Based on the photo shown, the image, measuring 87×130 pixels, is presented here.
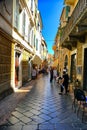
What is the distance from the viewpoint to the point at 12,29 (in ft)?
38.1

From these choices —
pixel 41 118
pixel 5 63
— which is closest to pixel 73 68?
pixel 5 63

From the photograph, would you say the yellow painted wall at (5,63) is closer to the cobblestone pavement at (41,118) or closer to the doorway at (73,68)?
the cobblestone pavement at (41,118)

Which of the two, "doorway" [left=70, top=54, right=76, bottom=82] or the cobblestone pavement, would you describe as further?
"doorway" [left=70, top=54, right=76, bottom=82]

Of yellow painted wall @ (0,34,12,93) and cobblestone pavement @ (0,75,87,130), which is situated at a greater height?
yellow painted wall @ (0,34,12,93)

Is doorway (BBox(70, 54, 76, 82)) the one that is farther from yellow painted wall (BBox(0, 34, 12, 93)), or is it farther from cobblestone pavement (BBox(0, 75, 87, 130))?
cobblestone pavement (BBox(0, 75, 87, 130))

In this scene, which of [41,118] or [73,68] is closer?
[41,118]

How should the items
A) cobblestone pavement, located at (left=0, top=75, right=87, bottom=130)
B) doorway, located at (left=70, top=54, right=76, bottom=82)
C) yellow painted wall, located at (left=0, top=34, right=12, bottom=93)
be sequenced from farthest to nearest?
doorway, located at (left=70, top=54, right=76, bottom=82), yellow painted wall, located at (left=0, top=34, right=12, bottom=93), cobblestone pavement, located at (left=0, top=75, right=87, bottom=130)

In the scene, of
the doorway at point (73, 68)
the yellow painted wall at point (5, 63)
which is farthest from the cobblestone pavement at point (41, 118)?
the doorway at point (73, 68)

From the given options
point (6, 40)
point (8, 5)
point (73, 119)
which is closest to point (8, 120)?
point (73, 119)

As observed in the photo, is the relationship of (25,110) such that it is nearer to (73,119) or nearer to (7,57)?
(73,119)

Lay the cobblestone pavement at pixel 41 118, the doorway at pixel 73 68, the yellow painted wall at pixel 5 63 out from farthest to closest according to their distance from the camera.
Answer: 1. the doorway at pixel 73 68
2. the yellow painted wall at pixel 5 63
3. the cobblestone pavement at pixel 41 118

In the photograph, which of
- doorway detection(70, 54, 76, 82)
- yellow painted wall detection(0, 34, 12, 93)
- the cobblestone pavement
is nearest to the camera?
the cobblestone pavement

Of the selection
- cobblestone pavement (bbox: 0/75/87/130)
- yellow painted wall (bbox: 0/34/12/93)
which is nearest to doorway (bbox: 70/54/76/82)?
yellow painted wall (bbox: 0/34/12/93)

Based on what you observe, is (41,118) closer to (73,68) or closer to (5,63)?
(5,63)
